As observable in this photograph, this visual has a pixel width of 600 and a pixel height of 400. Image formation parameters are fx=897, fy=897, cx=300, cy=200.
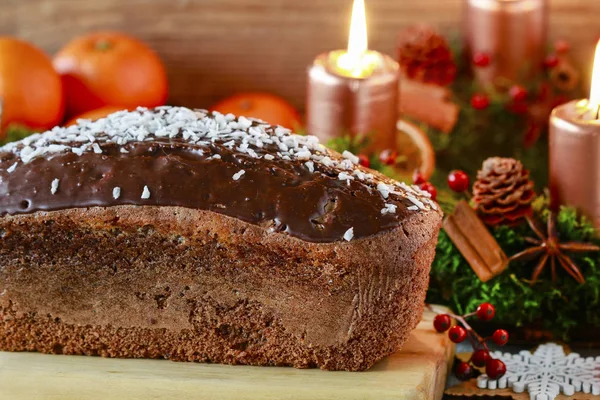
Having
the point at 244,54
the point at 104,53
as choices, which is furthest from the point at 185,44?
the point at 104,53

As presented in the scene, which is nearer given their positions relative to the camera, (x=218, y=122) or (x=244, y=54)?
(x=218, y=122)

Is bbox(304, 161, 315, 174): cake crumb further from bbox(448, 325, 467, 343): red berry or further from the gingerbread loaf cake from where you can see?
bbox(448, 325, 467, 343): red berry

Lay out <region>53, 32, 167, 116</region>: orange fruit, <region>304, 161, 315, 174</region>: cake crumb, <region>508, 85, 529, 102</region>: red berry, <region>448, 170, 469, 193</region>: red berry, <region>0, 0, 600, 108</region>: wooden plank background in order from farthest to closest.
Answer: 1. <region>0, 0, 600, 108</region>: wooden plank background
2. <region>53, 32, 167, 116</region>: orange fruit
3. <region>508, 85, 529, 102</region>: red berry
4. <region>448, 170, 469, 193</region>: red berry
5. <region>304, 161, 315, 174</region>: cake crumb

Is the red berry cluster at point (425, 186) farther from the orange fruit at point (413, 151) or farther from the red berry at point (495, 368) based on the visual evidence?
the red berry at point (495, 368)

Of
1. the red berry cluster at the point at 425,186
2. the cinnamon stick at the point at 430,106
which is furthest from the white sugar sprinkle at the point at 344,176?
the cinnamon stick at the point at 430,106

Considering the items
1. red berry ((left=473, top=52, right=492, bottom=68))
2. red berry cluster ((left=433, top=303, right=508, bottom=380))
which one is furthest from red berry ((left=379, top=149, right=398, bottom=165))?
red berry ((left=473, top=52, right=492, bottom=68))

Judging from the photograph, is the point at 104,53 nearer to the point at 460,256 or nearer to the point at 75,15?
the point at 75,15
